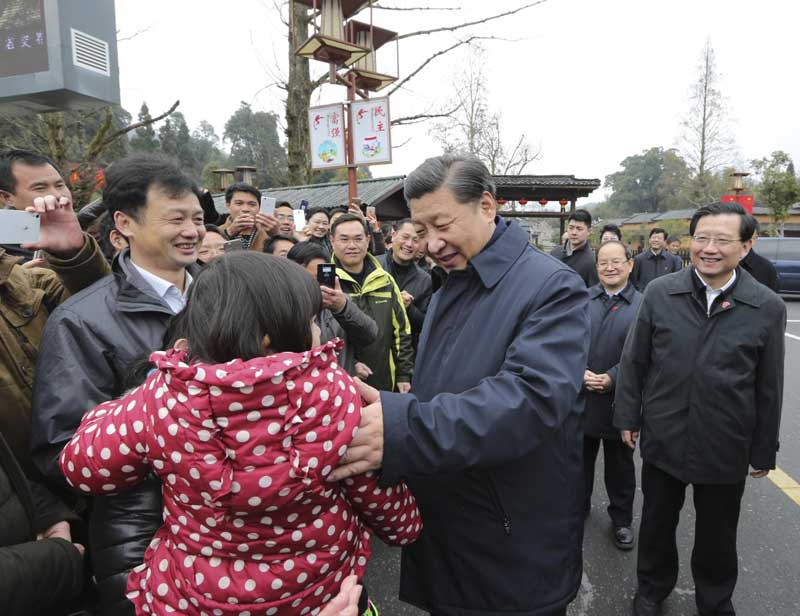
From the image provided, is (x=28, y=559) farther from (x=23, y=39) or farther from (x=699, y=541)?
(x=699, y=541)

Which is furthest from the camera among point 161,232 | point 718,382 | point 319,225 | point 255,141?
point 255,141

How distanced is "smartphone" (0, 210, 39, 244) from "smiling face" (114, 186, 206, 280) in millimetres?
427

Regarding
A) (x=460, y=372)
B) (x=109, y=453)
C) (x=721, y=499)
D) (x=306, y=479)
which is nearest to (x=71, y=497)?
(x=109, y=453)

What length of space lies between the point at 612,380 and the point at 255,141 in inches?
1773

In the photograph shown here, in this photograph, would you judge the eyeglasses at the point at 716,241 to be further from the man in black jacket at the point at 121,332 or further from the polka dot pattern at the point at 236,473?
the man in black jacket at the point at 121,332

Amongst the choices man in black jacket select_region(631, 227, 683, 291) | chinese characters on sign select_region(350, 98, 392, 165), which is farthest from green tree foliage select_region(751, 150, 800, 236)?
chinese characters on sign select_region(350, 98, 392, 165)

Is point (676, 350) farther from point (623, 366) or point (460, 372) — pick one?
point (460, 372)

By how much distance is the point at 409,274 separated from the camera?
4727mm

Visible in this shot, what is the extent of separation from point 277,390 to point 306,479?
20 cm

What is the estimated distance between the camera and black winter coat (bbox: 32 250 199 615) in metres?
1.21

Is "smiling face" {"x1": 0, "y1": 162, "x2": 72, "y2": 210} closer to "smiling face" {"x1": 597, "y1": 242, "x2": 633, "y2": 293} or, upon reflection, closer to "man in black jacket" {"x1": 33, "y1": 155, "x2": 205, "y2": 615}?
"man in black jacket" {"x1": 33, "y1": 155, "x2": 205, "y2": 615}

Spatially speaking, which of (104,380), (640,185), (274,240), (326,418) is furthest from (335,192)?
(640,185)

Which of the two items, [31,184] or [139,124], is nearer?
[31,184]

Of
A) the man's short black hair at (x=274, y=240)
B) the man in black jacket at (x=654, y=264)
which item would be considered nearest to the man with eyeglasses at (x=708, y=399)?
the man's short black hair at (x=274, y=240)
